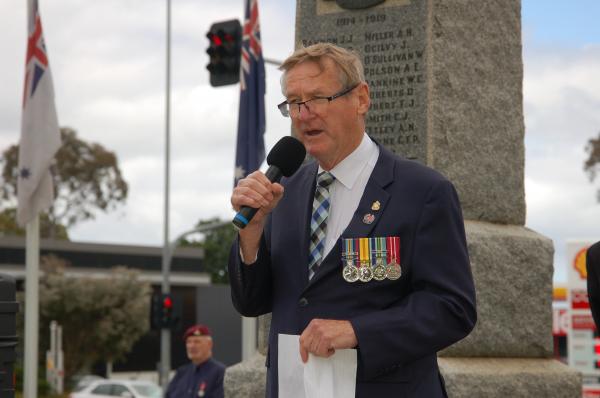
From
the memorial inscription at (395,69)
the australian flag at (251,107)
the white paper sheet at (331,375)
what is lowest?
the white paper sheet at (331,375)

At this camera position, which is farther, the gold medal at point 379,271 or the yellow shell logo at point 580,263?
the yellow shell logo at point 580,263

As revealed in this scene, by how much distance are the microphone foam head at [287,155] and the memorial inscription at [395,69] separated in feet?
7.79

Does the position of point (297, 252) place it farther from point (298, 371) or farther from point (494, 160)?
point (494, 160)

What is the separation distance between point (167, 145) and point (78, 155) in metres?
19.0

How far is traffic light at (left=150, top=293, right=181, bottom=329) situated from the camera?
27.9 metres

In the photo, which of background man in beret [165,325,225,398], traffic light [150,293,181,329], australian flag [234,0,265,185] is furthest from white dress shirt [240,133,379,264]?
traffic light [150,293,181,329]

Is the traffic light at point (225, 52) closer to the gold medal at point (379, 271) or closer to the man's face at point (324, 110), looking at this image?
the man's face at point (324, 110)

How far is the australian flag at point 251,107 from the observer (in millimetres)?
13766

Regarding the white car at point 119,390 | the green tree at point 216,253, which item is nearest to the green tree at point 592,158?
the white car at point 119,390

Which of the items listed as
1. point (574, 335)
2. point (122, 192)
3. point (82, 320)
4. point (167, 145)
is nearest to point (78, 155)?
point (122, 192)

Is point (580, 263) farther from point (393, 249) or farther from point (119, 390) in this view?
point (393, 249)

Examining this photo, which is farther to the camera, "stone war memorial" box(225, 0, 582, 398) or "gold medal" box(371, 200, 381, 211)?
"stone war memorial" box(225, 0, 582, 398)

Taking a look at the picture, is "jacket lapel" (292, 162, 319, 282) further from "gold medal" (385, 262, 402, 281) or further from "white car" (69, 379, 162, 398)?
"white car" (69, 379, 162, 398)

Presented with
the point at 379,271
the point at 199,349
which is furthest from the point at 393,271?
the point at 199,349
